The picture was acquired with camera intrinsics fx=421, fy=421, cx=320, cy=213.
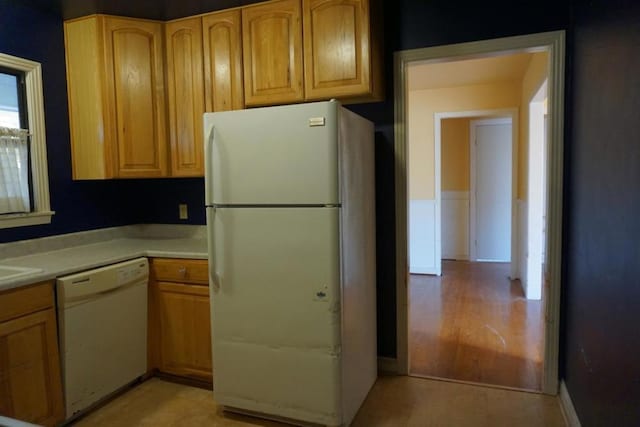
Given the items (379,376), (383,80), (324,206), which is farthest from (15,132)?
(379,376)

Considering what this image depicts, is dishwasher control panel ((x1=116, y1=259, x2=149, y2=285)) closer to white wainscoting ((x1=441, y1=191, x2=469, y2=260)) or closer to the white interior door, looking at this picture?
white wainscoting ((x1=441, y1=191, x2=469, y2=260))

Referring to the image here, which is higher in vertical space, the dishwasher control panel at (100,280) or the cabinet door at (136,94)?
the cabinet door at (136,94)

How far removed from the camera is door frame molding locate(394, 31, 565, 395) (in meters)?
2.30

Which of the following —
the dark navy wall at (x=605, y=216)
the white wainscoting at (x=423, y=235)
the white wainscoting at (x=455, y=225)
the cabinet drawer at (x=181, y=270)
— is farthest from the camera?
the white wainscoting at (x=455, y=225)

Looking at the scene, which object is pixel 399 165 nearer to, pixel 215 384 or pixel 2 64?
pixel 215 384

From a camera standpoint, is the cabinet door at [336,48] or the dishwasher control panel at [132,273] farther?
the dishwasher control panel at [132,273]

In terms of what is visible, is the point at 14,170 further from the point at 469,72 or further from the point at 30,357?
the point at 469,72

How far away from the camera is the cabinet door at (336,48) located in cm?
230

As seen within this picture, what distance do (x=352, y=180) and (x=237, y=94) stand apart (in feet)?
3.42

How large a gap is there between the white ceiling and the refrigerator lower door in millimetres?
2373

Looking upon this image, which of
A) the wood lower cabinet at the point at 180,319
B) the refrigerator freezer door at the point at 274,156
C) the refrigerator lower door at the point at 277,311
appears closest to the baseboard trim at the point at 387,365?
the refrigerator lower door at the point at 277,311

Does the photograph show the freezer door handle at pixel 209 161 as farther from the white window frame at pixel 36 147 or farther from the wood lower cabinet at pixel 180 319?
the white window frame at pixel 36 147

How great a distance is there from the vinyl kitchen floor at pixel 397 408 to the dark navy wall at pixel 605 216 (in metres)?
0.30

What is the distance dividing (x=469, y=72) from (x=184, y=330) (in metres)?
3.71
